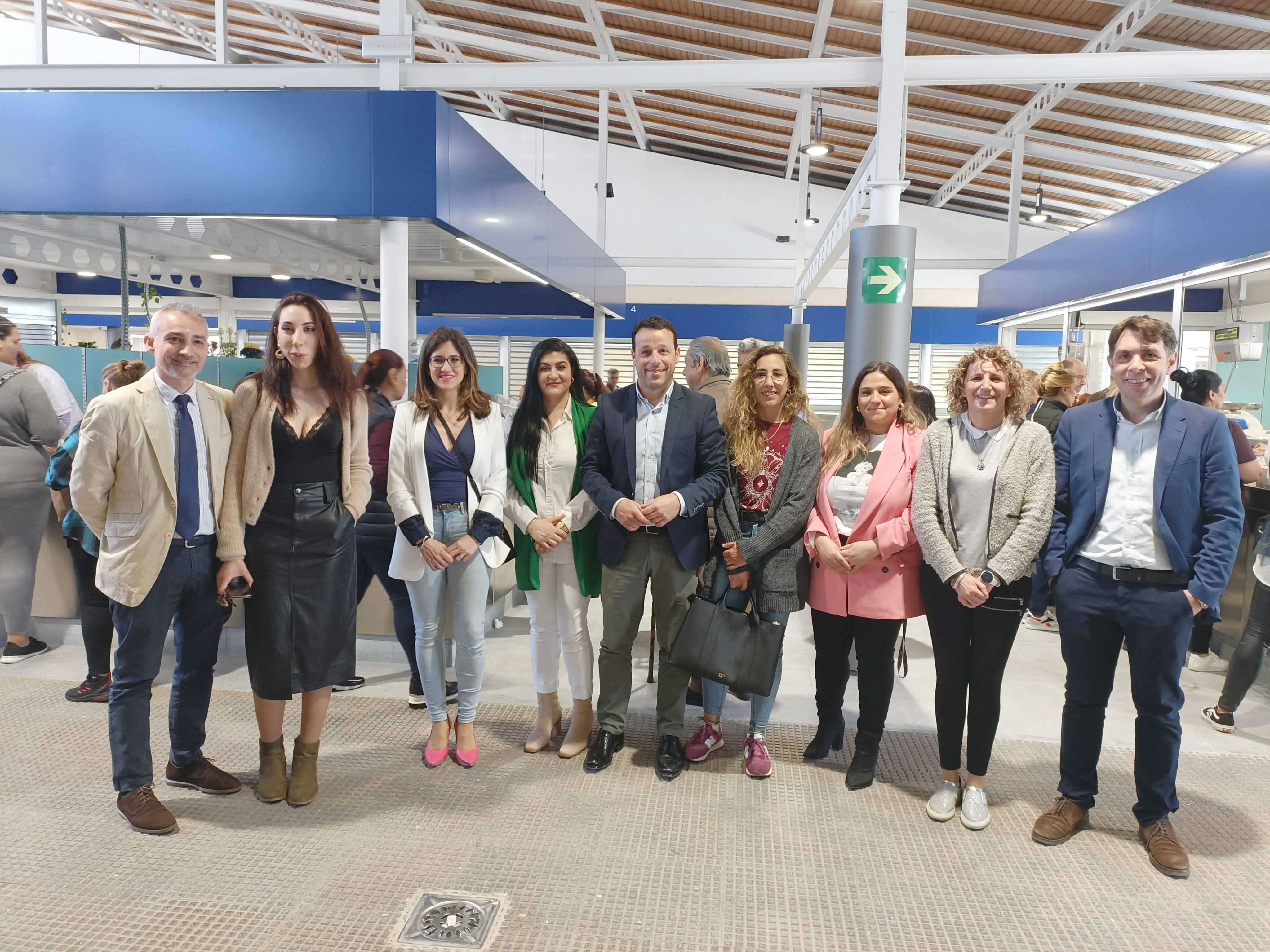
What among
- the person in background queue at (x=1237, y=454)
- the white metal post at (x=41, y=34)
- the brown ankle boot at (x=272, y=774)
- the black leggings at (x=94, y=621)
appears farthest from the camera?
the white metal post at (x=41, y=34)

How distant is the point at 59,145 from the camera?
438 cm

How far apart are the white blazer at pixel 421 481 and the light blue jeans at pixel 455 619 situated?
0.04 metres

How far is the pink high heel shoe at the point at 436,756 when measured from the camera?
305cm

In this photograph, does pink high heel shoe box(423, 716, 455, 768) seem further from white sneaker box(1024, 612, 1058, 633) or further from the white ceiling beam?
the white ceiling beam

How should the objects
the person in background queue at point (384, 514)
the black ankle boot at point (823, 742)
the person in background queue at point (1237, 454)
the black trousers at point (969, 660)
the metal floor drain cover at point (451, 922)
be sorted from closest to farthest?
the metal floor drain cover at point (451, 922) → the black trousers at point (969, 660) → the black ankle boot at point (823, 742) → the person in background queue at point (384, 514) → the person in background queue at point (1237, 454)

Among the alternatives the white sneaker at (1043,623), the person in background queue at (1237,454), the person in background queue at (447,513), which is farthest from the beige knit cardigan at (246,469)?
the white sneaker at (1043,623)

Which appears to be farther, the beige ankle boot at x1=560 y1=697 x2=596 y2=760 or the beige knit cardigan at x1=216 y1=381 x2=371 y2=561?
the beige ankle boot at x1=560 y1=697 x2=596 y2=760

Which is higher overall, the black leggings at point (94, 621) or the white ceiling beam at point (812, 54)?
the white ceiling beam at point (812, 54)

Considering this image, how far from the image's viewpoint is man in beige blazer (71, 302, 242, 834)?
250 cm

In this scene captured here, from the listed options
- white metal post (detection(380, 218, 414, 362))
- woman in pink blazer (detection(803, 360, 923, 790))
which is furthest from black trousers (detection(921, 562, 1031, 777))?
white metal post (detection(380, 218, 414, 362))

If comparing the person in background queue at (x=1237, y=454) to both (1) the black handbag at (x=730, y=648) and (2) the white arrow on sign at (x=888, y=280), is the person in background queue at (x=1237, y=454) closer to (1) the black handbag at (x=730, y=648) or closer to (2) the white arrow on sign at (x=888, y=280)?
(2) the white arrow on sign at (x=888, y=280)

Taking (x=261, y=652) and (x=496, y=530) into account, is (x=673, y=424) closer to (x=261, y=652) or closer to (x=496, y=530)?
(x=496, y=530)

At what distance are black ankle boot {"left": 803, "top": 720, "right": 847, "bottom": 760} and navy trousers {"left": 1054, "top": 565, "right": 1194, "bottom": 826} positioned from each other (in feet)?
2.52

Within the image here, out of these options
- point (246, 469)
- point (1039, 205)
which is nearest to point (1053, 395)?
point (246, 469)
